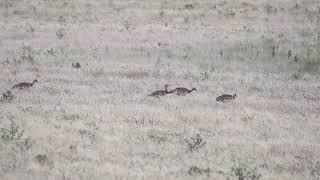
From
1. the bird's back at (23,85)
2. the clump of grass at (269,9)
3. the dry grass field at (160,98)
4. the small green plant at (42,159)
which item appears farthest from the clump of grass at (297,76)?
the clump of grass at (269,9)

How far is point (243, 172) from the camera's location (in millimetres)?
9625

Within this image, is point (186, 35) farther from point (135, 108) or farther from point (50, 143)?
point (50, 143)

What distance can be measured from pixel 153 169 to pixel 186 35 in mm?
15539

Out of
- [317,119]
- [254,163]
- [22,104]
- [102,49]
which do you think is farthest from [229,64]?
[254,163]

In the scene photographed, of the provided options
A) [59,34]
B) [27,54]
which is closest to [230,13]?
[59,34]

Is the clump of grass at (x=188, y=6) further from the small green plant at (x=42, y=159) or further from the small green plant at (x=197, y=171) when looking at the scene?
the small green plant at (x=42, y=159)

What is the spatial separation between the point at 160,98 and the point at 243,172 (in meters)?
5.74

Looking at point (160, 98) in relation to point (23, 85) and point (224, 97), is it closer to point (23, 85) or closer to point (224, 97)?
point (224, 97)

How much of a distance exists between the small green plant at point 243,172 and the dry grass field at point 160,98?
1.4 inches

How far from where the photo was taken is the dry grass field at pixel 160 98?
33.9 feet

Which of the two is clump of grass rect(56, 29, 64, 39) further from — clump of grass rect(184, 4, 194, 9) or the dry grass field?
clump of grass rect(184, 4, 194, 9)

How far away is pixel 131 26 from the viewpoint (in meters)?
26.9

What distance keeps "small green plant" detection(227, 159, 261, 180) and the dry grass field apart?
35 mm

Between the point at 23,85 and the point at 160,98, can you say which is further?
the point at 23,85
